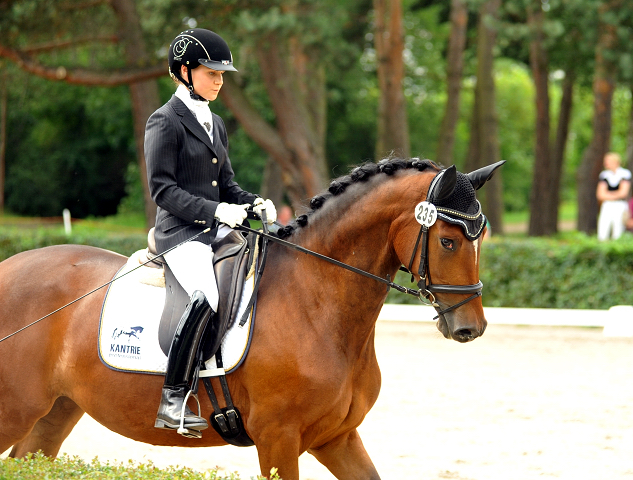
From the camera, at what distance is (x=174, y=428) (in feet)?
11.7

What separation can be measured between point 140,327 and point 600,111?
15.6 metres

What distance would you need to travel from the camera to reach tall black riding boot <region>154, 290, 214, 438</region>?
3.54m

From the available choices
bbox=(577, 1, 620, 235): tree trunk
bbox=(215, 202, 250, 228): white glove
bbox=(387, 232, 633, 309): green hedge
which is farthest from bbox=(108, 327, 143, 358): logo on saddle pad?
bbox=(577, 1, 620, 235): tree trunk

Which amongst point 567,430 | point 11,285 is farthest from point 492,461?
point 11,285

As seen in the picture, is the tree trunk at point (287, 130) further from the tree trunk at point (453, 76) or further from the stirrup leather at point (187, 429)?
the stirrup leather at point (187, 429)

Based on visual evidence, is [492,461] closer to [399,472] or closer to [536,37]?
[399,472]

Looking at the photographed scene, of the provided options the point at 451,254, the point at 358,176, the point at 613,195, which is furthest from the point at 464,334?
the point at 613,195

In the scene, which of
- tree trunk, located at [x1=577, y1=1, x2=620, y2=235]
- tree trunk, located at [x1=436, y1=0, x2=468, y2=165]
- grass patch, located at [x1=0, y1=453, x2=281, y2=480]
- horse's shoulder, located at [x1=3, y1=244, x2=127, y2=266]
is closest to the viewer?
grass patch, located at [x1=0, y1=453, x2=281, y2=480]

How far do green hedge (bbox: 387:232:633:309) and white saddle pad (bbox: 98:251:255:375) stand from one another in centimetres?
742

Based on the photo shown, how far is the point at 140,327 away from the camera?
3.83 metres

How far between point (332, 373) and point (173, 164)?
1.35m

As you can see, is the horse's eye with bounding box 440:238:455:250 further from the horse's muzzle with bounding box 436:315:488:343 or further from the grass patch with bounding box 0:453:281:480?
the grass patch with bounding box 0:453:281:480

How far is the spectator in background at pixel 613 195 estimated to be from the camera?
13.1 metres

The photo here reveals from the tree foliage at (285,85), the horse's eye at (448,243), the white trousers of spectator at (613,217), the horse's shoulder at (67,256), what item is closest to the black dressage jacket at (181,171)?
the horse's shoulder at (67,256)
